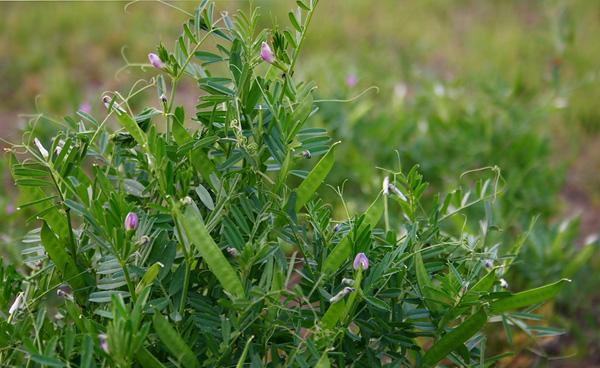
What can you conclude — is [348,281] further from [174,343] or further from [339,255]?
[174,343]

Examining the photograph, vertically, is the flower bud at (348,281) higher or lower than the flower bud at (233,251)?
lower

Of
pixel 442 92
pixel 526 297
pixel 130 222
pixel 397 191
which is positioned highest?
pixel 130 222

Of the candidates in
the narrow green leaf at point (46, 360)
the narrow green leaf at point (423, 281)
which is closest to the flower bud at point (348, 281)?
the narrow green leaf at point (423, 281)

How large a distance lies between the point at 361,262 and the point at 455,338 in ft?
0.80

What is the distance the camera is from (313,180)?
4.92ft

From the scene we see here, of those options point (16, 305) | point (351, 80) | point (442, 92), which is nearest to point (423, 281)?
point (16, 305)

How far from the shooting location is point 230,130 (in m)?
1.54

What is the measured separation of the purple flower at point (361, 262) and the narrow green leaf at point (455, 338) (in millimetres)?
220

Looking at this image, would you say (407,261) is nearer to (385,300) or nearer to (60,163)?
(385,300)

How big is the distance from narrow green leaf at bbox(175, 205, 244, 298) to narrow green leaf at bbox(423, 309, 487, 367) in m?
0.39

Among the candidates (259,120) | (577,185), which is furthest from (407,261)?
(577,185)

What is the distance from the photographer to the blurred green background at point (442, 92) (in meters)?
2.92

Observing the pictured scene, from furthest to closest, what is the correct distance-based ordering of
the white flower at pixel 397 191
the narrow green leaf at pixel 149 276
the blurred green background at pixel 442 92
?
the blurred green background at pixel 442 92 < the white flower at pixel 397 191 < the narrow green leaf at pixel 149 276

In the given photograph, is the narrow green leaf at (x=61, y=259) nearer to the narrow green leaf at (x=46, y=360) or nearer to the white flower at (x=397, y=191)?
the narrow green leaf at (x=46, y=360)
